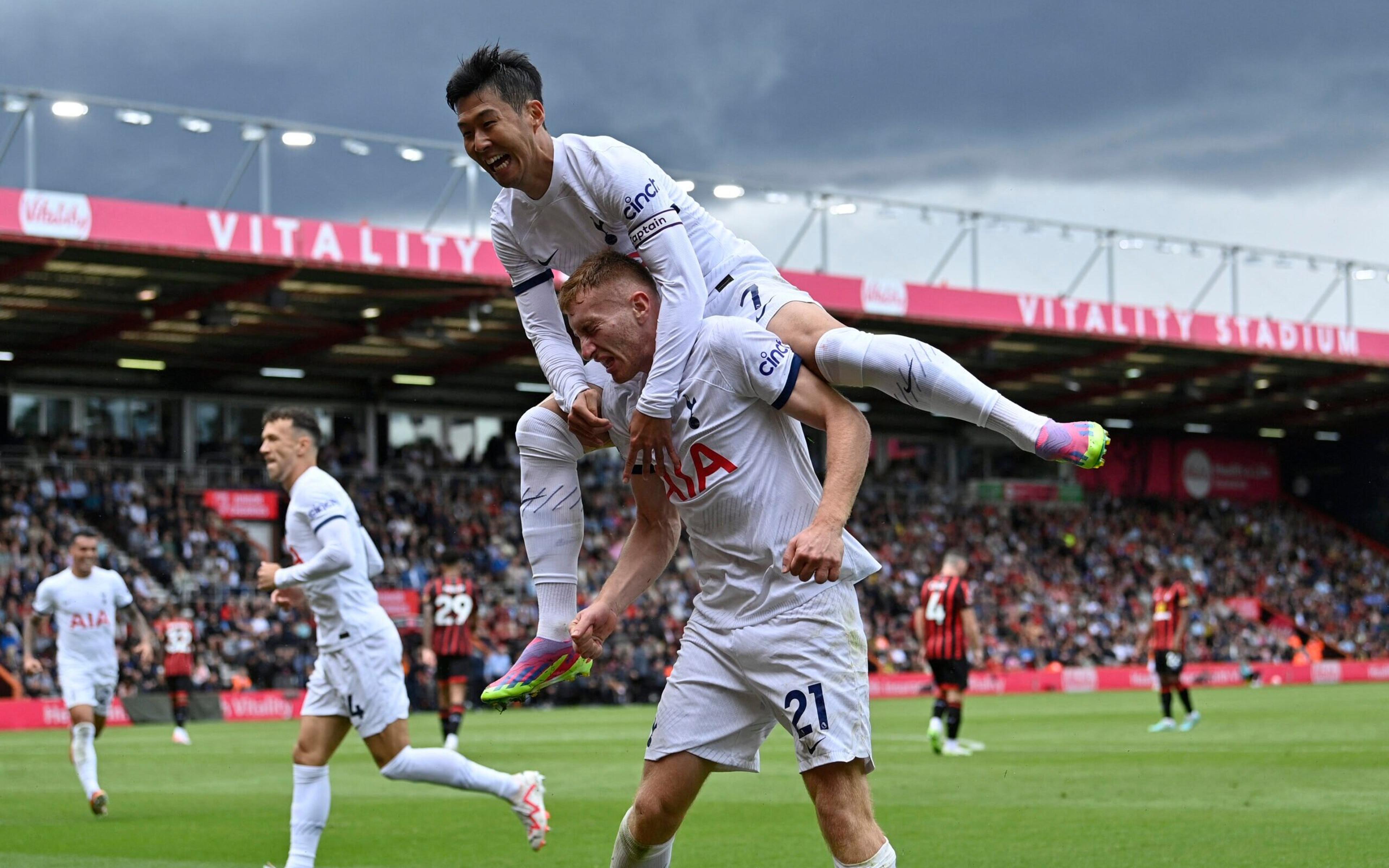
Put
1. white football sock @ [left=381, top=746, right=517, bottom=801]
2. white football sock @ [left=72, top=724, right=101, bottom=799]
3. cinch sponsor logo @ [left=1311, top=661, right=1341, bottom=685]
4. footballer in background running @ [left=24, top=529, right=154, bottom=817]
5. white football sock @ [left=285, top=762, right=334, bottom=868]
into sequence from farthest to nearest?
cinch sponsor logo @ [left=1311, top=661, right=1341, bottom=685], footballer in background running @ [left=24, top=529, right=154, bottom=817], white football sock @ [left=72, top=724, right=101, bottom=799], white football sock @ [left=381, top=746, right=517, bottom=801], white football sock @ [left=285, top=762, right=334, bottom=868]

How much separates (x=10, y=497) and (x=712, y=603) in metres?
29.6

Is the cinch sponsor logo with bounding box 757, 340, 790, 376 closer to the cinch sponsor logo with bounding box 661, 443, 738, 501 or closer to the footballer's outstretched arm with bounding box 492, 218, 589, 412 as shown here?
the cinch sponsor logo with bounding box 661, 443, 738, 501

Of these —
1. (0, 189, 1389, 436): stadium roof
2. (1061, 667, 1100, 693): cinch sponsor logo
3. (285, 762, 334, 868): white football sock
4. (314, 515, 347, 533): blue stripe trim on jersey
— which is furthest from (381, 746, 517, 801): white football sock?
(1061, 667, 1100, 693): cinch sponsor logo

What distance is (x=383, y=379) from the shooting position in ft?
132

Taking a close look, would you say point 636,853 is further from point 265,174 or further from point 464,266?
point 464,266

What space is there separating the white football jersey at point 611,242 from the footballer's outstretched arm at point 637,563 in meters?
0.42

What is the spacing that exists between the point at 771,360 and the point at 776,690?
3.24 feet

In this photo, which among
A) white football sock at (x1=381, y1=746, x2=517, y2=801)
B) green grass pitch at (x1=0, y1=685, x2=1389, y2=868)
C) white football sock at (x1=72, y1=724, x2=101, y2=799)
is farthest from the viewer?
white football sock at (x1=72, y1=724, x2=101, y2=799)

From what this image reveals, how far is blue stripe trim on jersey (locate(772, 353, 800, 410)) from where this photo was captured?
4.79 m

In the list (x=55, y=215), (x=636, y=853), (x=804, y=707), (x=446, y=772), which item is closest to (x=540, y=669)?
(x=636, y=853)

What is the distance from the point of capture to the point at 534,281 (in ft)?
19.4

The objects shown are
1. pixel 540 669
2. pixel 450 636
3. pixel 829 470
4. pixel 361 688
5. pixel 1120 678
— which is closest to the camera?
pixel 829 470

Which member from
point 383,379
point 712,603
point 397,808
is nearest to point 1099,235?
point 383,379

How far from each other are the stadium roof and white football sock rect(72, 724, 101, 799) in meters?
15.6
